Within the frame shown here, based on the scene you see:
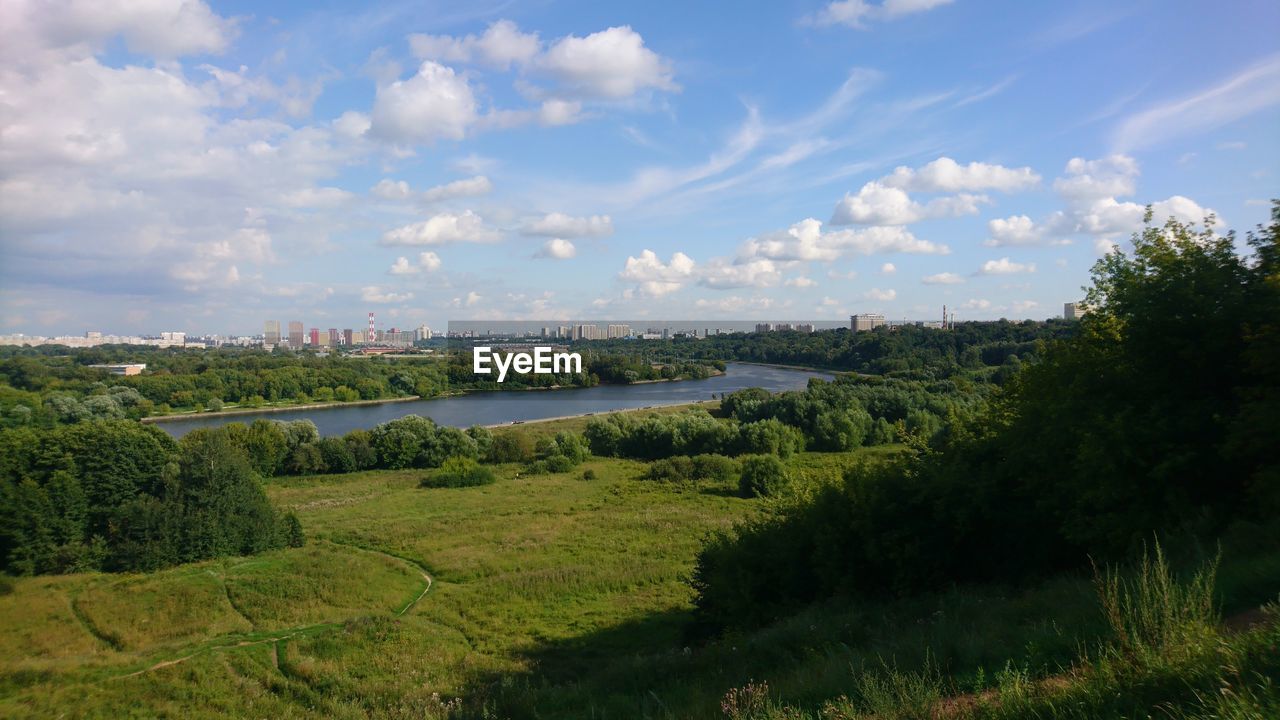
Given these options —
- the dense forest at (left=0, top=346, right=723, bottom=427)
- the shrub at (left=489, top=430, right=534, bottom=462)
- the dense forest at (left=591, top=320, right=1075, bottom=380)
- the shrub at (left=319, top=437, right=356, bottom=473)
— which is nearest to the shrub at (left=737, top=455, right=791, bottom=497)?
the shrub at (left=489, top=430, right=534, bottom=462)

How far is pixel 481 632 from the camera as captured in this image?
11.6 meters

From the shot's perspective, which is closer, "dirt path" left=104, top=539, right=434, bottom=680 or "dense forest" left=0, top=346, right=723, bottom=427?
"dirt path" left=104, top=539, right=434, bottom=680

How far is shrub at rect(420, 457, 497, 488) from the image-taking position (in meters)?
29.9

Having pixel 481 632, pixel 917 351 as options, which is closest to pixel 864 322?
pixel 917 351

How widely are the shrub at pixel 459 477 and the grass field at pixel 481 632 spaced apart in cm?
737

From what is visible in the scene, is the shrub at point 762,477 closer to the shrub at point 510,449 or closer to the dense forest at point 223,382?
the shrub at point 510,449

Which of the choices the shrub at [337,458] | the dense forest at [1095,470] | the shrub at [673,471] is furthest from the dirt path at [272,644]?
the shrub at [337,458]

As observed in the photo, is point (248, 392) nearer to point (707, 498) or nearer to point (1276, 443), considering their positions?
point (707, 498)

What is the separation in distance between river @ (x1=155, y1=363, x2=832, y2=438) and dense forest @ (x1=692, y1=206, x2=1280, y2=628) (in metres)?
43.4

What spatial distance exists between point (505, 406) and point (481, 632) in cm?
5199

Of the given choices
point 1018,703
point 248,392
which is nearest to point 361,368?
point 248,392

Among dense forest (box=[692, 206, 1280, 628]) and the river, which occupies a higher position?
dense forest (box=[692, 206, 1280, 628])

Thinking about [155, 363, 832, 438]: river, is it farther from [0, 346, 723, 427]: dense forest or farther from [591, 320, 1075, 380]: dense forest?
[591, 320, 1075, 380]: dense forest

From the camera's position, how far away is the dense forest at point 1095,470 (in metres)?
6.14
